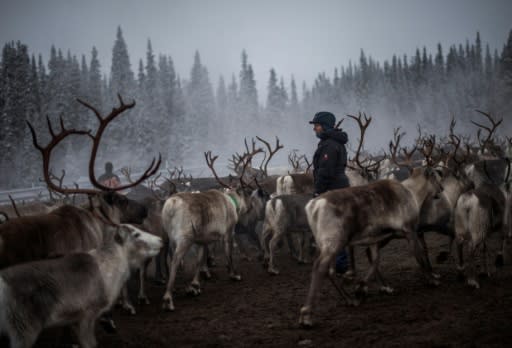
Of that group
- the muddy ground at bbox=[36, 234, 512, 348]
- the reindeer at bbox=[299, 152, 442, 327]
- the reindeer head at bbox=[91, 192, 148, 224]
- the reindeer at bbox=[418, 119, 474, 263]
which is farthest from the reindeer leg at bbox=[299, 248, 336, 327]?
the reindeer head at bbox=[91, 192, 148, 224]

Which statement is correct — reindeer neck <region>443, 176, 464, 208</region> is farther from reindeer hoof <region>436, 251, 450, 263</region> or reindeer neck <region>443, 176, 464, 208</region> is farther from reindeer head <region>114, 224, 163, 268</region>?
reindeer head <region>114, 224, 163, 268</region>

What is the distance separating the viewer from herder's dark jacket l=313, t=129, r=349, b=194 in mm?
6266

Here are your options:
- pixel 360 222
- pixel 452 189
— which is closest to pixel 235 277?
pixel 360 222

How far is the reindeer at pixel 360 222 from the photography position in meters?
4.39

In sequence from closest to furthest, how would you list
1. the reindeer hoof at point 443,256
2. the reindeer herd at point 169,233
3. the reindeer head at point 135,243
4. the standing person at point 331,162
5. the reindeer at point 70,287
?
the reindeer at point 70,287, the reindeer herd at point 169,233, the reindeer head at point 135,243, the reindeer hoof at point 443,256, the standing person at point 331,162

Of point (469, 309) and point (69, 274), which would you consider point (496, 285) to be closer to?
point (469, 309)

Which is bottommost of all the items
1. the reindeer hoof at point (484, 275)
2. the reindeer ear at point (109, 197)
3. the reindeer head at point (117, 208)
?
the reindeer hoof at point (484, 275)

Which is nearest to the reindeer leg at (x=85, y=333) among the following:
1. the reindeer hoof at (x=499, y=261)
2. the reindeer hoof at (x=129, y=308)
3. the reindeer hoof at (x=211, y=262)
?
the reindeer hoof at (x=129, y=308)

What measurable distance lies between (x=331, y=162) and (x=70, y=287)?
411 cm

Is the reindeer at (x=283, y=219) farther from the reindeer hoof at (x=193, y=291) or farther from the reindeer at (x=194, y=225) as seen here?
the reindeer hoof at (x=193, y=291)

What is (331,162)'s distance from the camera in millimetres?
6258

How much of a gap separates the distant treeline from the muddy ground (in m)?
25.8

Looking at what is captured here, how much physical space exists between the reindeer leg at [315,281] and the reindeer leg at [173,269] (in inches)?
74.1

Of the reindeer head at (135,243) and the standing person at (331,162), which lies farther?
the standing person at (331,162)
